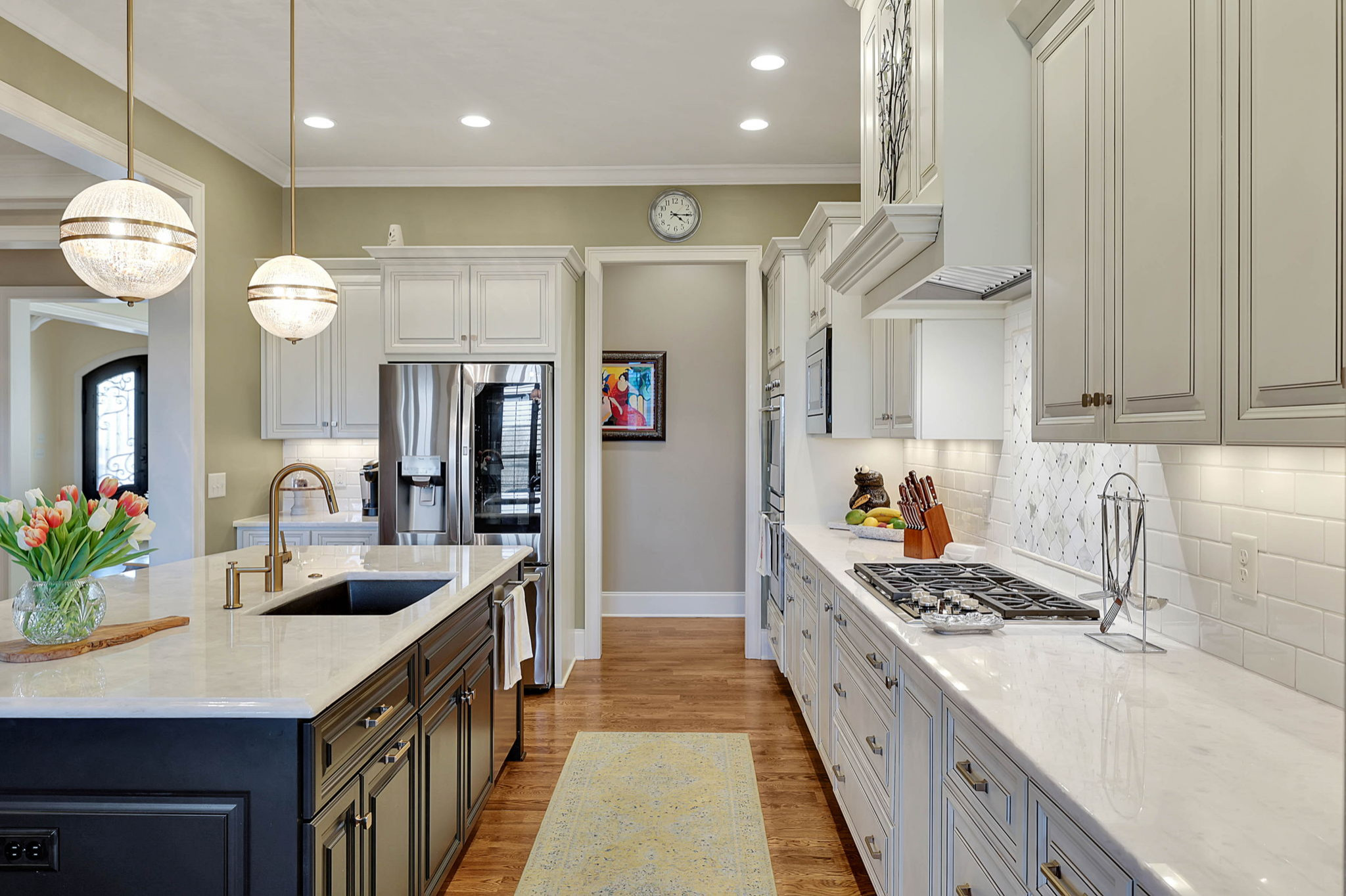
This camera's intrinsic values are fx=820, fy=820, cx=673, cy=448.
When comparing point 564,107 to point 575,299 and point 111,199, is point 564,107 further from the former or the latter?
point 111,199

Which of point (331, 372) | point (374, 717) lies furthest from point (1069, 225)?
point (331, 372)

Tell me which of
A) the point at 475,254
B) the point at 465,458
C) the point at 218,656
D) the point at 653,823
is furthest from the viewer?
the point at 475,254

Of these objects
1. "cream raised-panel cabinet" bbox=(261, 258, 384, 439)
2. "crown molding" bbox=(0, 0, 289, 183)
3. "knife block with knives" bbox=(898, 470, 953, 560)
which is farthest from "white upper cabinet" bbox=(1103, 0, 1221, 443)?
"cream raised-panel cabinet" bbox=(261, 258, 384, 439)

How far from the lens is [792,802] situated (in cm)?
305

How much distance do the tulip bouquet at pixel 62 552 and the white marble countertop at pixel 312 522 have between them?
2.68m

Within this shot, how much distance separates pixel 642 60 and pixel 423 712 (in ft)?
9.06

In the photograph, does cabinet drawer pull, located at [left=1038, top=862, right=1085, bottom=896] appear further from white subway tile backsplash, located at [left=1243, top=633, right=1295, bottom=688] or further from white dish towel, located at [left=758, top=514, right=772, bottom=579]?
white dish towel, located at [left=758, top=514, right=772, bottom=579]

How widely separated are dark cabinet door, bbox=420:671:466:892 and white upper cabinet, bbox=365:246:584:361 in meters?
2.30

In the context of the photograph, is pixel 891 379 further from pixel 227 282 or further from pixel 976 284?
pixel 227 282

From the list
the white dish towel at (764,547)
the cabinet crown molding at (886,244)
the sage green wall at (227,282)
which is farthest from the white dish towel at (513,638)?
the sage green wall at (227,282)

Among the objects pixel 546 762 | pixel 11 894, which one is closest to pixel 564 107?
pixel 546 762

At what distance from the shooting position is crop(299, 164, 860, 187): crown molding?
4.84 m

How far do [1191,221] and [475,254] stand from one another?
11.8 ft

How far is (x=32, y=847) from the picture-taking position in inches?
58.0
